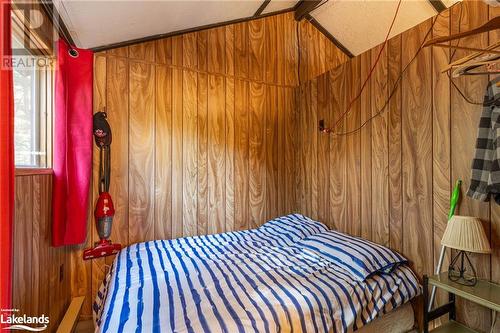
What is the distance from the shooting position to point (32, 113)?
1578mm

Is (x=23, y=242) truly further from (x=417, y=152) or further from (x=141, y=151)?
(x=417, y=152)

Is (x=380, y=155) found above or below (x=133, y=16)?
below

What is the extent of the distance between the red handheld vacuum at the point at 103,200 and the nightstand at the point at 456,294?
7.57 feet

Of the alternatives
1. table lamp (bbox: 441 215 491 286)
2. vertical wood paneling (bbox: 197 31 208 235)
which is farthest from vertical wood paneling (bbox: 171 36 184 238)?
table lamp (bbox: 441 215 491 286)

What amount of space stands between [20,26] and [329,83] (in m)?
2.36

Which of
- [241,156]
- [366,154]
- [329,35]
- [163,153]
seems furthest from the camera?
[329,35]

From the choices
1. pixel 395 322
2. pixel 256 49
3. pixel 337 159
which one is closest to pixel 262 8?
pixel 256 49

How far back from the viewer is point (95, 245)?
210 cm

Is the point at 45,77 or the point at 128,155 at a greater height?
the point at 45,77

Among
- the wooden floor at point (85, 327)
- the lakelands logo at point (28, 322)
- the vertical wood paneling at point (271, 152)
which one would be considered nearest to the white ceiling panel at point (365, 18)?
the vertical wood paneling at point (271, 152)

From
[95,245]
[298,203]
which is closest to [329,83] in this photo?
[298,203]

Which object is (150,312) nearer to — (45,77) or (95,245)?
(95,245)

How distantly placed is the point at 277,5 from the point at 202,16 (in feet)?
3.50

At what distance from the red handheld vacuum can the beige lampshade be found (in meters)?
2.38
